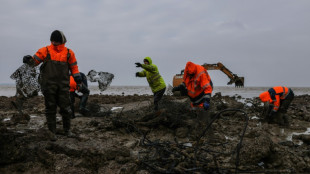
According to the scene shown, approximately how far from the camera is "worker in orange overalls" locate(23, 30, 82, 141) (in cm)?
442

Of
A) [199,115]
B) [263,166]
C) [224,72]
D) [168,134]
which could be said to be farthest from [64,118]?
[224,72]

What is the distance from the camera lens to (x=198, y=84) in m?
5.13

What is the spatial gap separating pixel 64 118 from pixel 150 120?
6.01 feet

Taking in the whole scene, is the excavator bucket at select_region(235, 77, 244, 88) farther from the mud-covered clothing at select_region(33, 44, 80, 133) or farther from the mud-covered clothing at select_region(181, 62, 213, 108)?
the mud-covered clothing at select_region(33, 44, 80, 133)

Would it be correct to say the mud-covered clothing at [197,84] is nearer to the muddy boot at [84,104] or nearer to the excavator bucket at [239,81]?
the muddy boot at [84,104]

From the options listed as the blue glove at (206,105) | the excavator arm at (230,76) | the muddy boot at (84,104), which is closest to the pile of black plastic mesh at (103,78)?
the muddy boot at (84,104)

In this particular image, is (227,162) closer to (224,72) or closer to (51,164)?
(51,164)

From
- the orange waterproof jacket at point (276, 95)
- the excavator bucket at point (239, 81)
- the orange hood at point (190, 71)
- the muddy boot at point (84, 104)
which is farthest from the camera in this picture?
the excavator bucket at point (239, 81)

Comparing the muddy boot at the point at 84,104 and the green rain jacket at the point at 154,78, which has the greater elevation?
the green rain jacket at the point at 154,78

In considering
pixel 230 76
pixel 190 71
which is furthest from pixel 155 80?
pixel 230 76

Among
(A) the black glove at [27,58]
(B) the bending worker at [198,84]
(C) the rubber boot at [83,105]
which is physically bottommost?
(C) the rubber boot at [83,105]

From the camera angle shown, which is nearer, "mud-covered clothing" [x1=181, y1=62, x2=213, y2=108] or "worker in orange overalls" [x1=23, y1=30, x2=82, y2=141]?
"worker in orange overalls" [x1=23, y1=30, x2=82, y2=141]

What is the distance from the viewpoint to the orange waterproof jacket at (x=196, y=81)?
4957 mm

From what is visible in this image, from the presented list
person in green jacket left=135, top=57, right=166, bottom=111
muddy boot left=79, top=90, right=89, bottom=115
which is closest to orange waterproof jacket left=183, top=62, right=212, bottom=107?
person in green jacket left=135, top=57, right=166, bottom=111
